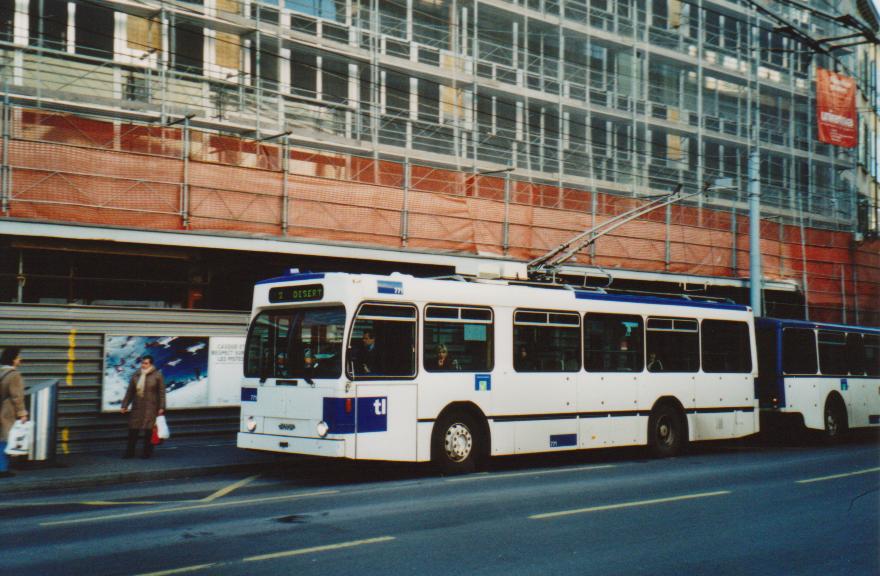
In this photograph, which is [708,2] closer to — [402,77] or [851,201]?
[851,201]

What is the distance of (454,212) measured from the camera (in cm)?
2156

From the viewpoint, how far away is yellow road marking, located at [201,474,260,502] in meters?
11.1

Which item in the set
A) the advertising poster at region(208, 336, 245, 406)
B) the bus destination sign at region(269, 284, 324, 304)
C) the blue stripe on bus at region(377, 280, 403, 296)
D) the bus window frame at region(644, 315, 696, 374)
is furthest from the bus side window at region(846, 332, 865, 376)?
the bus destination sign at region(269, 284, 324, 304)

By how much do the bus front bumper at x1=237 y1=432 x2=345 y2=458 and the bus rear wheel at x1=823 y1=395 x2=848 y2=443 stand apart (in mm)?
12206

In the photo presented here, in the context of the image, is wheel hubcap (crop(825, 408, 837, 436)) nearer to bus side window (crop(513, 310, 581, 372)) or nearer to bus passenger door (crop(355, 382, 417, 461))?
bus side window (crop(513, 310, 581, 372))

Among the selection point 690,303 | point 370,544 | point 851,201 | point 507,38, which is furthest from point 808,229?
point 370,544

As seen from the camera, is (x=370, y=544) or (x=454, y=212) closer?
(x=370, y=544)

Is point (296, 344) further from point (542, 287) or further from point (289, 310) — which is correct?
point (542, 287)

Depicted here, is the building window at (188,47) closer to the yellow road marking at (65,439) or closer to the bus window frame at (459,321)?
the yellow road marking at (65,439)

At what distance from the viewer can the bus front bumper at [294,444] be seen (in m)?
11.9

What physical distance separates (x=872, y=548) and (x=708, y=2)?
3265cm

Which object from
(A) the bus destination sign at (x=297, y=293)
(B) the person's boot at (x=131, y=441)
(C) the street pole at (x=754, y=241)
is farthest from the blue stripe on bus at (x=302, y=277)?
(C) the street pole at (x=754, y=241)

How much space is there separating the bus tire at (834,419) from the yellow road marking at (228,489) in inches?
488

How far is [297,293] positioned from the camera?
503 inches
